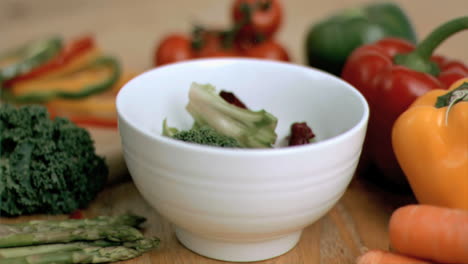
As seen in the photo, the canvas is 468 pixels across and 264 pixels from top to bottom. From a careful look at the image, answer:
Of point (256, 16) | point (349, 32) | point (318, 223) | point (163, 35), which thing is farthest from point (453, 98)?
point (163, 35)

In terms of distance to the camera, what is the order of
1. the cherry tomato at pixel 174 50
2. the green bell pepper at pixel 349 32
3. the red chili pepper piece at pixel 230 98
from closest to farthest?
the red chili pepper piece at pixel 230 98, the green bell pepper at pixel 349 32, the cherry tomato at pixel 174 50

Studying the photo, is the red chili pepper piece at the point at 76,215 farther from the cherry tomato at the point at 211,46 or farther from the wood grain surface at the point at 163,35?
the cherry tomato at the point at 211,46

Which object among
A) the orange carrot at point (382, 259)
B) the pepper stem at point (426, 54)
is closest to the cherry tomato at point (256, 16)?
the pepper stem at point (426, 54)

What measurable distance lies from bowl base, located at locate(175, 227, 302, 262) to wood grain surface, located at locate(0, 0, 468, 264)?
22mm

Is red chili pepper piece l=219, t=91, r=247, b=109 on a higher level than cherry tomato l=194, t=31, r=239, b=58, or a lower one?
higher

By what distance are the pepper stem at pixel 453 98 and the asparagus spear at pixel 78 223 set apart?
829 mm

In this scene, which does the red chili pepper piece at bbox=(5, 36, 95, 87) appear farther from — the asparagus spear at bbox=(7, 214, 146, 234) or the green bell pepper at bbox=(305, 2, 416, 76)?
the asparagus spear at bbox=(7, 214, 146, 234)

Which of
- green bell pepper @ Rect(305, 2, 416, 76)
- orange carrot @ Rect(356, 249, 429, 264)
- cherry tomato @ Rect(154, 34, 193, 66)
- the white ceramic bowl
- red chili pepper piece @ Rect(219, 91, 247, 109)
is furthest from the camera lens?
cherry tomato @ Rect(154, 34, 193, 66)

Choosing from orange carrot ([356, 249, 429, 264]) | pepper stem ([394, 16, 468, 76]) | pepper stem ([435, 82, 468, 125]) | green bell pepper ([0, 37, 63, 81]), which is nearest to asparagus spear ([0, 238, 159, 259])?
orange carrot ([356, 249, 429, 264])

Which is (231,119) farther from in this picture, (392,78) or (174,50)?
(174,50)

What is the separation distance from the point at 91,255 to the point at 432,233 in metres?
0.78

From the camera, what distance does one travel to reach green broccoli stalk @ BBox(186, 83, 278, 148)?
64.0 inches

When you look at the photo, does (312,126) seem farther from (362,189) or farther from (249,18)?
(249,18)

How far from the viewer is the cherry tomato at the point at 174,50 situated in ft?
8.30
